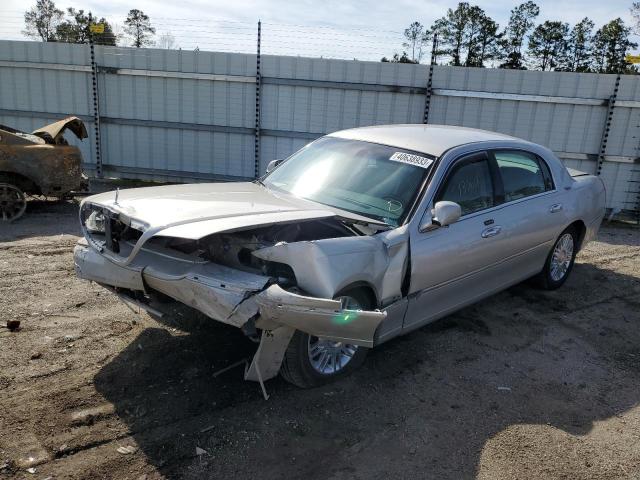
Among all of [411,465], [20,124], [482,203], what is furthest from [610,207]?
[20,124]

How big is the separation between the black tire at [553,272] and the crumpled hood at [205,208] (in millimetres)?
2957

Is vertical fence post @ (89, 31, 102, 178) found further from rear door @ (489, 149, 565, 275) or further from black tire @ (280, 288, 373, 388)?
black tire @ (280, 288, 373, 388)

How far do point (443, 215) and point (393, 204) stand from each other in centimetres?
40

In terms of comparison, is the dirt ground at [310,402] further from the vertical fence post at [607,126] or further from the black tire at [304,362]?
the vertical fence post at [607,126]

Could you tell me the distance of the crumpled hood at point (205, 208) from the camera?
330cm

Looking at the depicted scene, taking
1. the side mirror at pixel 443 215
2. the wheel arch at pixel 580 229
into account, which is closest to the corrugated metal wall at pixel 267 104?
the wheel arch at pixel 580 229

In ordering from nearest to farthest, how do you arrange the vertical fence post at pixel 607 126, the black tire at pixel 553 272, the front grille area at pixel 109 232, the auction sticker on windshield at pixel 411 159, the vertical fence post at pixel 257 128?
the front grille area at pixel 109 232 < the auction sticker on windshield at pixel 411 159 < the black tire at pixel 553 272 < the vertical fence post at pixel 607 126 < the vertical fence post at pixel 257 128

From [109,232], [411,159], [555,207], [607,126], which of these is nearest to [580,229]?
[555,207]

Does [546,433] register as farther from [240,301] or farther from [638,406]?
[240,301]

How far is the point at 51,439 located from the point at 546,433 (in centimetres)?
304

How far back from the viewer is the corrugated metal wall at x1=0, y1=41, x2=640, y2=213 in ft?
33.1

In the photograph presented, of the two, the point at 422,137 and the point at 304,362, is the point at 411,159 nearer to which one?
the point at 422,137

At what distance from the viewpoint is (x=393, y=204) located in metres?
4.14

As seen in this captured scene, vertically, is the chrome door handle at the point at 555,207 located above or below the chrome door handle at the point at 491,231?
above
